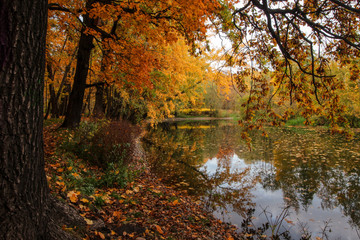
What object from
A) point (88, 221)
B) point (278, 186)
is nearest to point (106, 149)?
point (88, 221)

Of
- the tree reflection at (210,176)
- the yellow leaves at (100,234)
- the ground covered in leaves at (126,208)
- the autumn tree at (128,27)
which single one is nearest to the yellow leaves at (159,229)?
the ground covered in leaves at (126,208)

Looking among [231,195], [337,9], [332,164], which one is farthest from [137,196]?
[332,164]

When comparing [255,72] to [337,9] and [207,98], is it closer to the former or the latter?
[337,9]

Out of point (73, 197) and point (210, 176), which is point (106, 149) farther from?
point (210, 176)

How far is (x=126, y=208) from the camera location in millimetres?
4336

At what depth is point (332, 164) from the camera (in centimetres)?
959

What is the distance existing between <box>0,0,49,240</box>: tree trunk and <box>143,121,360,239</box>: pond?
377 cm

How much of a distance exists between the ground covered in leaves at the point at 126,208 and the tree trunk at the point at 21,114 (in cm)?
79

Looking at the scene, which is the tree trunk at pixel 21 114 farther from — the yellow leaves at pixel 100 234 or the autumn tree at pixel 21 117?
the yellow leaves at pixel 100 234

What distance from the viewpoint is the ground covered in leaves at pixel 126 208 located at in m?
3.23

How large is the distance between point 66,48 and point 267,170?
15.5 metres

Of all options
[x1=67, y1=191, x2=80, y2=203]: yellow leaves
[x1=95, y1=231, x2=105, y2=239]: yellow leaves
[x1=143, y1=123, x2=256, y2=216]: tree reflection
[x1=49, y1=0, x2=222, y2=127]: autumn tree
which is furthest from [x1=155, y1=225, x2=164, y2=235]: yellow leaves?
[x1=49, y1=0, x2=222, y2=127]: autumn tree

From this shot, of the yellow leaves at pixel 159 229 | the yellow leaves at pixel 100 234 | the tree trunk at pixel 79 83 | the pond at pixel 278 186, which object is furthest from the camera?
the tree trunk at pixel 79 83

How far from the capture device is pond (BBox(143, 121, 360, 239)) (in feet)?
17.1
